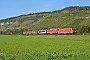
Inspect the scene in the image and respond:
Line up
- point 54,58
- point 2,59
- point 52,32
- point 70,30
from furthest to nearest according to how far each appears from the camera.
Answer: point 52,32 < point 70,30 < point 54,58 < point 2,59

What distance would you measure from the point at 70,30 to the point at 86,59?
73350 millimetres

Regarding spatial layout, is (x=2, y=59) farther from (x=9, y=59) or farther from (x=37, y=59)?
(x=37, y=59)

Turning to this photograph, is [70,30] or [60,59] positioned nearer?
[60,59]

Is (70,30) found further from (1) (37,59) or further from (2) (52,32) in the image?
(1) (37,59)

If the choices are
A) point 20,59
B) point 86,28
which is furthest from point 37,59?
point 86,28

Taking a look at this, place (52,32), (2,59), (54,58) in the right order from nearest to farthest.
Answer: (2,59) < (54,58) < (52,32)

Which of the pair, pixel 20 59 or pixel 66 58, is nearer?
pixel 20 59

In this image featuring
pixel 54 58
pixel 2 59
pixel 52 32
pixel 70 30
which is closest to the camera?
pixel 2 59

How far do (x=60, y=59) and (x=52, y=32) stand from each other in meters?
80.6

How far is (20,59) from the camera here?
63.0ft

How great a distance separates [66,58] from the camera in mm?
20734

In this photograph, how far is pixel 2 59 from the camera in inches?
750

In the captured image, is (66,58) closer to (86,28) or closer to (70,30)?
(70,30)

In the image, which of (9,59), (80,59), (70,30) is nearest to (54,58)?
(80,59)
